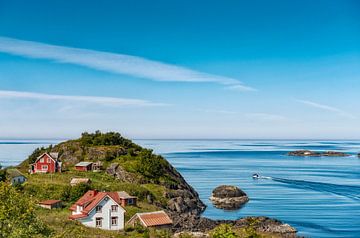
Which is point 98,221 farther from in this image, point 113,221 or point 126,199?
point 126,199

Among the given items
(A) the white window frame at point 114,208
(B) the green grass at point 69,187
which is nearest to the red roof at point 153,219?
(B) the green grass at point 69,187

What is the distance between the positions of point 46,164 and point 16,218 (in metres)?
56.2

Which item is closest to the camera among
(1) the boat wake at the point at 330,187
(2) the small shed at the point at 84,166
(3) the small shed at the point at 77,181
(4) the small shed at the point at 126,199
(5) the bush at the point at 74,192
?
(4) the small shed at the point at 126,199

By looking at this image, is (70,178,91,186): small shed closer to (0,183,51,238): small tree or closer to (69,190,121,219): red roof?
(69,190,121,219): red roof

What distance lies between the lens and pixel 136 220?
167ft

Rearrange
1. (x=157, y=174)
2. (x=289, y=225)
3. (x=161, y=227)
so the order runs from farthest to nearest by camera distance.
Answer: (x=157, y=174), (x=289, y=225), (x=161, y=227)

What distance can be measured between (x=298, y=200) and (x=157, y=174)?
30376 mm

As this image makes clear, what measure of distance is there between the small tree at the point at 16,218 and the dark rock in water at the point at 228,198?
56.2 meters

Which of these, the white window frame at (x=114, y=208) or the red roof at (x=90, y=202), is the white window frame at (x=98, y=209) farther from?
the white window frame at (x=114, y=208)

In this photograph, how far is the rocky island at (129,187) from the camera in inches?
2122

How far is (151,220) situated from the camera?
50188 mm

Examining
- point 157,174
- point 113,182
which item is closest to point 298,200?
point 157,174

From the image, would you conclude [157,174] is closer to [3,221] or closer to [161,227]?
[161,227]

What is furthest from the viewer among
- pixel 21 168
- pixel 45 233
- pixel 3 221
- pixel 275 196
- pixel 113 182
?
pixel 275 196
